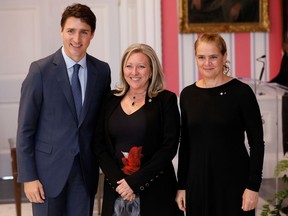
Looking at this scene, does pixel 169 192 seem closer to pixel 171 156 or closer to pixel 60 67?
pixel 171 156

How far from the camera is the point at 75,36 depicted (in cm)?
251

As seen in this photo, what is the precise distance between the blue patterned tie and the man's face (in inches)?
2.3

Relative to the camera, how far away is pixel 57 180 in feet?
8.35

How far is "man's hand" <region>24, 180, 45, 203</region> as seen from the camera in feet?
8.31

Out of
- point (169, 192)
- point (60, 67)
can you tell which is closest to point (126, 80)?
point (60, 67)

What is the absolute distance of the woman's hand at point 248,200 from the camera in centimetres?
241

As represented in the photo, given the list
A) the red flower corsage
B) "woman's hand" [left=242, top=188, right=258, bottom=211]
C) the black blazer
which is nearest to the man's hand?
the black blazer

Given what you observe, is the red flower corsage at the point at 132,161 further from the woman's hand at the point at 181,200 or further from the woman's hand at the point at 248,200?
the woman's hand at the point at 248,200

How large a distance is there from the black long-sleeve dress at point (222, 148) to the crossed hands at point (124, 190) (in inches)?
10.7

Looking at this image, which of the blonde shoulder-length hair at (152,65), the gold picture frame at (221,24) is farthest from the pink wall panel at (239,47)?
the blonde shoulder-length hair at (152,65)

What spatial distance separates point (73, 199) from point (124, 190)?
0.96ft

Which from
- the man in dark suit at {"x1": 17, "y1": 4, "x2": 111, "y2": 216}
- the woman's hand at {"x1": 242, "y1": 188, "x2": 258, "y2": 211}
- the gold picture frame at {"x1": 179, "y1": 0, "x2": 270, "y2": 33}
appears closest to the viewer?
the woman's hand at {"x1": 242, "y1": 188, "x2": 258, "y2": 211}

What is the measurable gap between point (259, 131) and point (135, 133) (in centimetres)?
56

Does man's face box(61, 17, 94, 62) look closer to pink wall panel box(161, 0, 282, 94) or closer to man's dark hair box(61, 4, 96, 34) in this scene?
man's dark hair box(61, 4, 96, 34)
